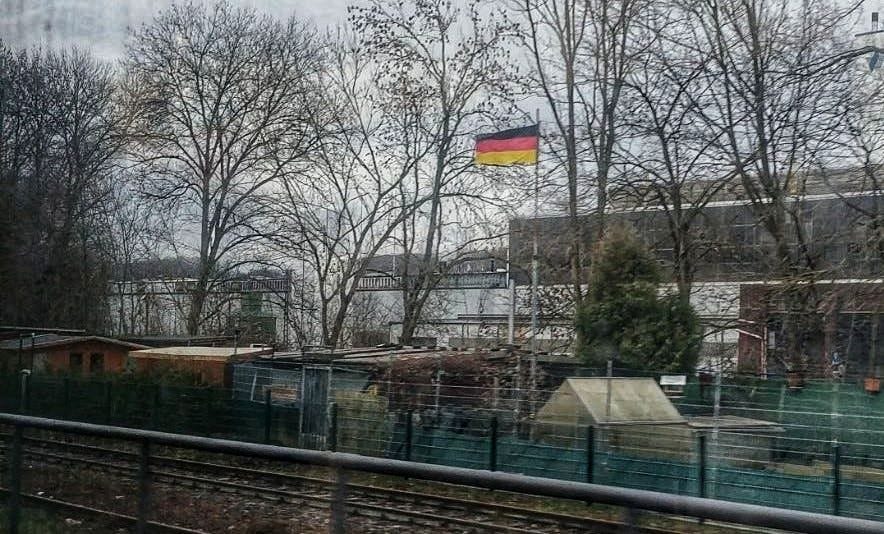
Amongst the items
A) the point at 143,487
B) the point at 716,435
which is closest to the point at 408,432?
the point at 716,435

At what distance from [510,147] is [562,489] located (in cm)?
1990

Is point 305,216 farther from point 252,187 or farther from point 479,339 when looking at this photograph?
point 479,339

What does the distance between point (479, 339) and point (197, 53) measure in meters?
11.6

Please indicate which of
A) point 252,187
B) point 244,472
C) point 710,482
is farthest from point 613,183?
point 244,472

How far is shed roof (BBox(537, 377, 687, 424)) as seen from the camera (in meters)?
15.1

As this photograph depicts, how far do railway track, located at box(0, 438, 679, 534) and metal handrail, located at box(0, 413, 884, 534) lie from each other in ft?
0.36

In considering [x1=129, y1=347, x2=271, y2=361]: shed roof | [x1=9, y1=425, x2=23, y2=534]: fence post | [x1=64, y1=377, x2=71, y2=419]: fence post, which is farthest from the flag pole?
[x1=9, y1=425, x2=23, y2=534]: fence post

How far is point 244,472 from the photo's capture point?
5328mm

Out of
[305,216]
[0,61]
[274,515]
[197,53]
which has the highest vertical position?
[197,53]

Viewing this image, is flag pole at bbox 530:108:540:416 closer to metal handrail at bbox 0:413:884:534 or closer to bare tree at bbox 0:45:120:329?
bare tree at bbox 0:45:120:329

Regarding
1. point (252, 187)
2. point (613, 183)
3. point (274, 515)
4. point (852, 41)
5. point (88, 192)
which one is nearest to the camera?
point (274, 515)

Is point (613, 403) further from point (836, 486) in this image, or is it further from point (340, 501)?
point (340, 501)

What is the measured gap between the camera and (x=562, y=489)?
143 inches

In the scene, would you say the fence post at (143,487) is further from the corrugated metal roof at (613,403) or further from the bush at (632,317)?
the bush at (632,317)
